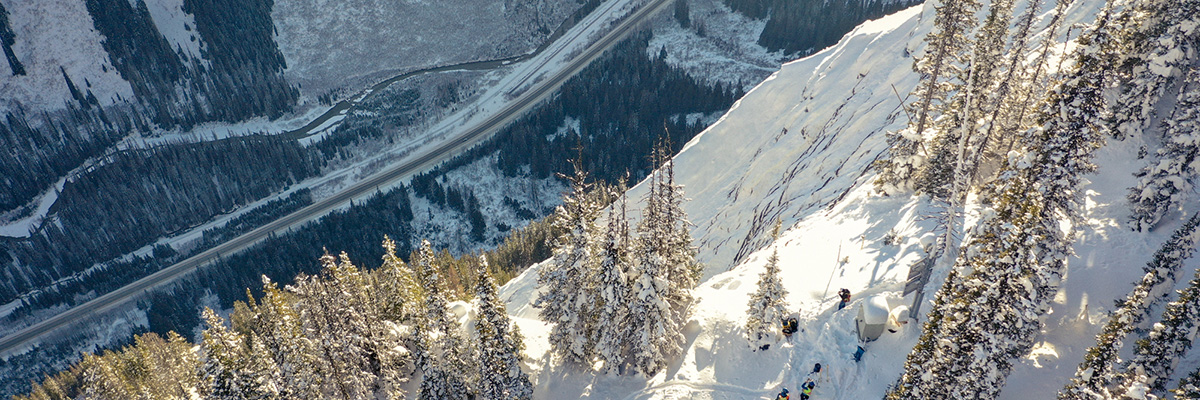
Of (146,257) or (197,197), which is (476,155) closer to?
(197,197)

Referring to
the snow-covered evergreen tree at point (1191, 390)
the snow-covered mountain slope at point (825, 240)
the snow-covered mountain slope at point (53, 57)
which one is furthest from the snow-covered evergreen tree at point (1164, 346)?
the snow-covered mountain slope at point (53, 57)

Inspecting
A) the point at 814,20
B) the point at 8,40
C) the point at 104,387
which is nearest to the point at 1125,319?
the point at 104,387

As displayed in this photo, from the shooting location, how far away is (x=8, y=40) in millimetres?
122312

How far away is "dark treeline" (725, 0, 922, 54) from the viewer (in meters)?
→ 116

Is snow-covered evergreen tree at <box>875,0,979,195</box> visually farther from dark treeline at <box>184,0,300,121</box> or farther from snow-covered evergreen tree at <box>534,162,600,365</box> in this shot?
dark treeline at <box>184,0,300,121</box>

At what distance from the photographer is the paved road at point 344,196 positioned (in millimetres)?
103750

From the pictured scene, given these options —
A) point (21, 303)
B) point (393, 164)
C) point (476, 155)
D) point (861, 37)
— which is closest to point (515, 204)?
point (476, 155)

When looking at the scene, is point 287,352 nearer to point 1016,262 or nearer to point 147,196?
point 1016,262

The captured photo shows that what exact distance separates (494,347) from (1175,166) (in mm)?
32409

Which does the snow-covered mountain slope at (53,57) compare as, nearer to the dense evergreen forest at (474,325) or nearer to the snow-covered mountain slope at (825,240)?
the snow-covered mountain slope at (825,240)

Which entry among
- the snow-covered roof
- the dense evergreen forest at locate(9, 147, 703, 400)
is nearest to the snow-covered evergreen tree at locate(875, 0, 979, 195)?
the snow-covered roof

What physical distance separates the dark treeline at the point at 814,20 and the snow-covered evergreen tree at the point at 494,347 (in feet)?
354

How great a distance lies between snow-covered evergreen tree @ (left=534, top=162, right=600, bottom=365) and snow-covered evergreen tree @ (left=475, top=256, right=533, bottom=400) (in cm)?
338

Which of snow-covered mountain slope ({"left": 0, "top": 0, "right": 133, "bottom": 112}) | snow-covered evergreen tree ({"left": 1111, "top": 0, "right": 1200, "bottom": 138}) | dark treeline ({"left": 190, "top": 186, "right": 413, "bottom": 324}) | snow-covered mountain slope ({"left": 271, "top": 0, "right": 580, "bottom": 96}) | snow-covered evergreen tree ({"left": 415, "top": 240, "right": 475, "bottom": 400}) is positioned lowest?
dark treeline ({"left": 190, "top": 186, "right": 413, "bottom": 324})
